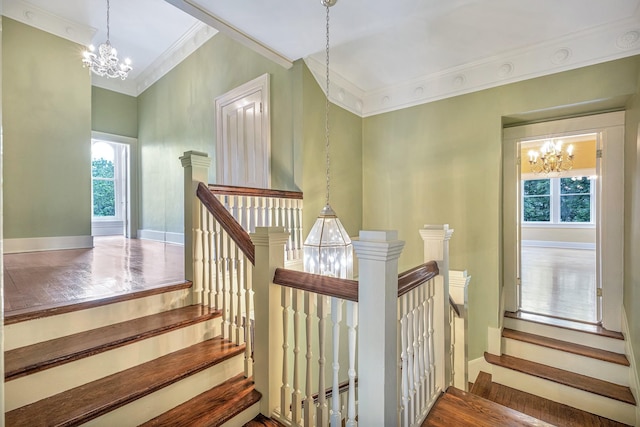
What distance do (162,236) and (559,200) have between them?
32.9 feet

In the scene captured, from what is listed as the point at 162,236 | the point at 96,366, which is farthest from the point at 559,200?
the point at 96,366

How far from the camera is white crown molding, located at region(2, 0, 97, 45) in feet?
12.2

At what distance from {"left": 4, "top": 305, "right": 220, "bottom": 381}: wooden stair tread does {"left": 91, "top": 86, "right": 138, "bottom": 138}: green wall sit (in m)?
5.32

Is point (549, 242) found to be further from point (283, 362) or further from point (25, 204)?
point (25, 204)

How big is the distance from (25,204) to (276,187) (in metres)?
3.25

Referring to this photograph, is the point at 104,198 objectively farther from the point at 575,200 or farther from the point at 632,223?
the point at 575,200

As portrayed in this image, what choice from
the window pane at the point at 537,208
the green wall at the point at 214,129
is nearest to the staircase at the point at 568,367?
the green wall at the point at 214,129

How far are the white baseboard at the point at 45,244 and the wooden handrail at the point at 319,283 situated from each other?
13.3 ft

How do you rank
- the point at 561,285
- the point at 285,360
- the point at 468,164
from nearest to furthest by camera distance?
the point at 285,360
the point at 468,164
the point at 561,285

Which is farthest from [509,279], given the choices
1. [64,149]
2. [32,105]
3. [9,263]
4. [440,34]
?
[32,105]

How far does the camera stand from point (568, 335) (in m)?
3.10

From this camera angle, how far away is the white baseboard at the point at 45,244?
3.70 meters

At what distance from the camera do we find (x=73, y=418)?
132cm

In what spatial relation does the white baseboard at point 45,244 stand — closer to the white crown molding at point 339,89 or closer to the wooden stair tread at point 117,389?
the wooden stair tread at point 117,389
